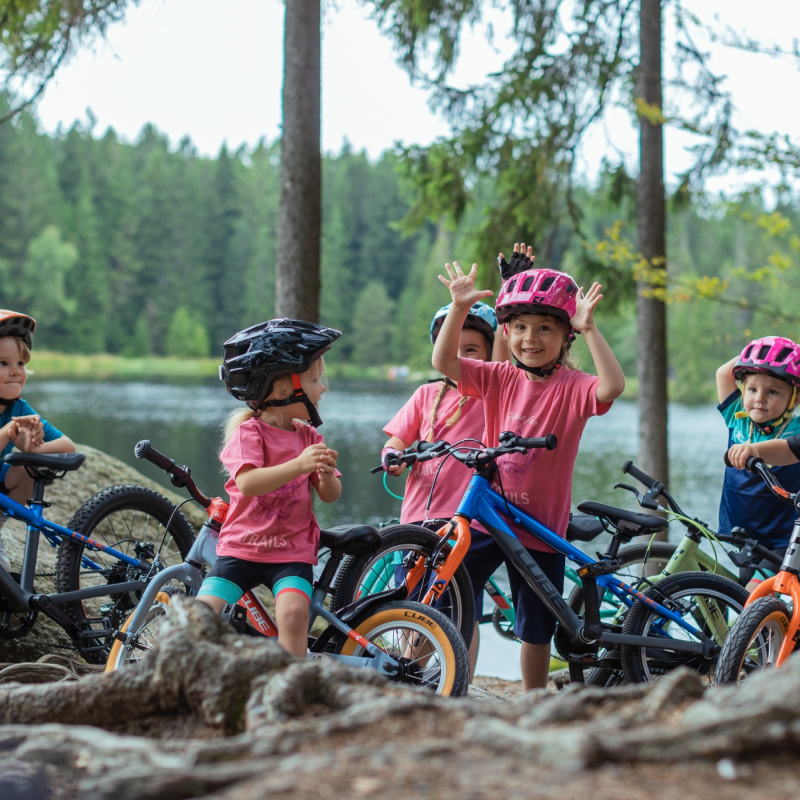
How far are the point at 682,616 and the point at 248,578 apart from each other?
83.7 inches

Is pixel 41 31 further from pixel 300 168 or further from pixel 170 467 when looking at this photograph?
pixel 170 467

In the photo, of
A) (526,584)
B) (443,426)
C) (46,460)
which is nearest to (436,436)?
(443,426)

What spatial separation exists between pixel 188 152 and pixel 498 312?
89468 mm

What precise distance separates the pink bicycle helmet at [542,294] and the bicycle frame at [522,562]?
760 mm

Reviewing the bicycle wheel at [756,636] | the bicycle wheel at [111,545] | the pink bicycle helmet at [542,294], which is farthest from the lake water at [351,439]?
the pink bicycle helmet at [542,294]

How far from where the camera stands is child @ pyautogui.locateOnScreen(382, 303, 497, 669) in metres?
4.10

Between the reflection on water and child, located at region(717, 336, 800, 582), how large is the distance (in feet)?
28.4

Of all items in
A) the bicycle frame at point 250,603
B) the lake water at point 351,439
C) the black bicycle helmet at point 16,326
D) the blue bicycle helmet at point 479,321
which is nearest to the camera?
the bicycle frame at point 250,603

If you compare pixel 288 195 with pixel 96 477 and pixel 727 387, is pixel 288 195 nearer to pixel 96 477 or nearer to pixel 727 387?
pixel 96 477

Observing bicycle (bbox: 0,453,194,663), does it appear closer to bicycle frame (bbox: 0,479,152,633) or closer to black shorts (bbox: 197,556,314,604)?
bicycle frame (bbox: 0,479,152,633)

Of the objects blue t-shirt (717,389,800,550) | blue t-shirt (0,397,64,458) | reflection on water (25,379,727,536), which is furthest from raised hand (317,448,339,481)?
reflection on water (25,379,727,536)

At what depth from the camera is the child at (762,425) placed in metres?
3.86

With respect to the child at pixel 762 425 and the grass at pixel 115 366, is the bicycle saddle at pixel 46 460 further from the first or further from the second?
the grass at pixel 115 366

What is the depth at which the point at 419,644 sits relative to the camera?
10.4ft
